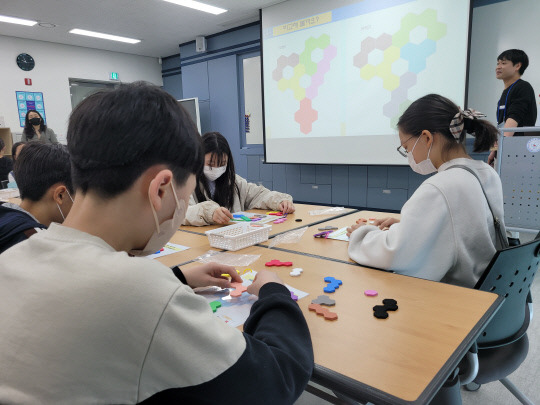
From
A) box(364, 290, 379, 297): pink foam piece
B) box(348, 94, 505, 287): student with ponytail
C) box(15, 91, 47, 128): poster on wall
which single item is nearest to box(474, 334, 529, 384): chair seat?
box(348, 94, 505, 287): student with ponytail

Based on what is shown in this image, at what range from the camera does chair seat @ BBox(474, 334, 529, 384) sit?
110 centimetres

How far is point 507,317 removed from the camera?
3.59 feet

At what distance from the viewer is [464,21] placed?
3.23 meters

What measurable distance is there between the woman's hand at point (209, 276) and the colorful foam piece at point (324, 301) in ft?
0.74

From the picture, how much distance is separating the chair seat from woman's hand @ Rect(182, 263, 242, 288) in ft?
2.53

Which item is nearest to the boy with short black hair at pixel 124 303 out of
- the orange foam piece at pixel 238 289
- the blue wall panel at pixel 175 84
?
the orange foam piece at pixel 238 289

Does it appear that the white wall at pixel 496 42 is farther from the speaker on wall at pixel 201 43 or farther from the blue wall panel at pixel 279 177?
the speaker on wall at pixel 201 43

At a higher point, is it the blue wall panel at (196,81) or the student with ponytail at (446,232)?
the blue wall panel at (196,81)

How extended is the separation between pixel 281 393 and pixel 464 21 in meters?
3.65

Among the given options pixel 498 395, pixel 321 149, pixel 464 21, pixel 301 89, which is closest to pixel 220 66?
pixel 301 89

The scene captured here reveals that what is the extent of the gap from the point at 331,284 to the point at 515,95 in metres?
2.80

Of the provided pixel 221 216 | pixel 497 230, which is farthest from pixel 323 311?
pixel 221 216

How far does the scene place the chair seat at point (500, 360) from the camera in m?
1.10

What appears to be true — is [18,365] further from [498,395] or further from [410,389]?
[498,395]
